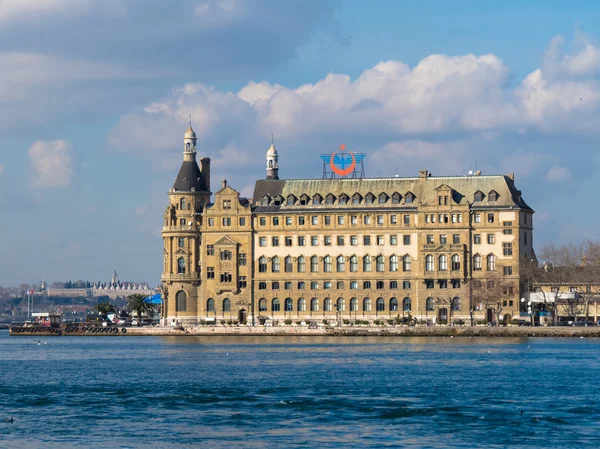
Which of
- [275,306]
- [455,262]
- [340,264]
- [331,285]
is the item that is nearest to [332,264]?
[340,264]

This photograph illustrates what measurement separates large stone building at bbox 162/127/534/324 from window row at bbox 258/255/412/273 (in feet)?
0.44

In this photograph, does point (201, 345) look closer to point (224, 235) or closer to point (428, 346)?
point (428, 346)

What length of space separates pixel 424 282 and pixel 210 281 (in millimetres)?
29649

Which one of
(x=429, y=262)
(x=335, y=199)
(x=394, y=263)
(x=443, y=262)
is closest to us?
(x=443, y=262)

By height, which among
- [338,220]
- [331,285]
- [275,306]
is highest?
[338,220]

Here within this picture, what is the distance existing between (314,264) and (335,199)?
30.3 ft

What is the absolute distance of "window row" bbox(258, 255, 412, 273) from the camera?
172825 millimetres

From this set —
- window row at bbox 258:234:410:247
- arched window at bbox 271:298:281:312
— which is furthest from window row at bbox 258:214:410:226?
arched window at bbox 271:298:281:312

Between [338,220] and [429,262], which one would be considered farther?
[338,220]

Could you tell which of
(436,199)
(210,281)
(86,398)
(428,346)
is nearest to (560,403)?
(86,398)

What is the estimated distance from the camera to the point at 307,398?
75.8m

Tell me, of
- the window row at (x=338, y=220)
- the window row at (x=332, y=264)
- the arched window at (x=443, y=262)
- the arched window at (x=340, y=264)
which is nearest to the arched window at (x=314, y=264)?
the window row at (x=332, y=264)

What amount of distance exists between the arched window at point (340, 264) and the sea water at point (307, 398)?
159 ft

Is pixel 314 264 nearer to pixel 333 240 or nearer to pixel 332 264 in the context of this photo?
pixel 332 264
